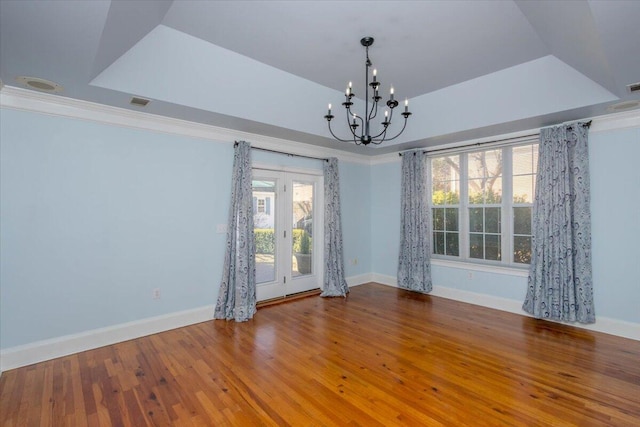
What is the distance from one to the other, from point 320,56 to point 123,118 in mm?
2404

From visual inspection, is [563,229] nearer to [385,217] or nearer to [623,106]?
[623,106]

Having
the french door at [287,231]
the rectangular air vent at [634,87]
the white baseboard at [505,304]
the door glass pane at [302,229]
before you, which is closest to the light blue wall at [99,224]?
the french door at [287,231]

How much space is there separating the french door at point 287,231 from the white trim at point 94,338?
115 cm

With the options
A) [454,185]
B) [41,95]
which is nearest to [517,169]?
[454,185]

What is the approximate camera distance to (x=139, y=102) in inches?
129

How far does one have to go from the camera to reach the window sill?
4.40 m

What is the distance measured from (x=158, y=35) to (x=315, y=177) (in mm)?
3165

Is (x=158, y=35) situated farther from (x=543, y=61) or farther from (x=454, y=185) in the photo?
(x=454, y=185)

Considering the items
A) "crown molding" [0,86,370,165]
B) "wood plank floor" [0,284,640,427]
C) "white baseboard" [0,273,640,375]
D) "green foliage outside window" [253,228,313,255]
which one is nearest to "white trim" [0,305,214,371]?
"white baseboard" [0,273,640,375]

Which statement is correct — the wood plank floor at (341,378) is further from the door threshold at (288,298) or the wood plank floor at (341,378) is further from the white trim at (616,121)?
the white trim at (616,121)

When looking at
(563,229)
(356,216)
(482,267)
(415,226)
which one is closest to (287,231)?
(356,216)

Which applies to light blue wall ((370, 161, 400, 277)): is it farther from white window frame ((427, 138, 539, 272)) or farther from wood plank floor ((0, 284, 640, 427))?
wood plank floor ((0, 284, 640, 427))

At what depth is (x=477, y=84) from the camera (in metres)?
4.11

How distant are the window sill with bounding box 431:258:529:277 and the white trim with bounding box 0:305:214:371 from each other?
3.85 meters
